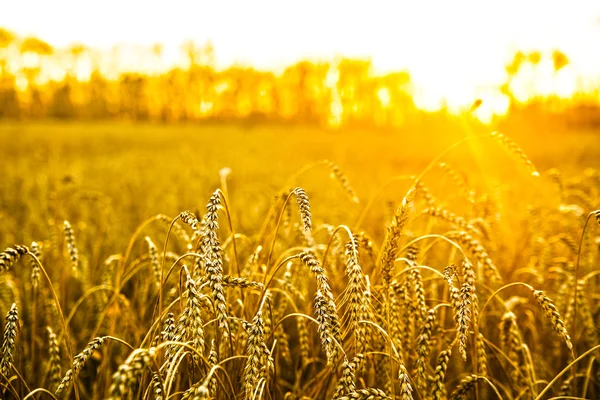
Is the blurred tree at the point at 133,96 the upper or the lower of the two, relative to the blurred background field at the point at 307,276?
upper

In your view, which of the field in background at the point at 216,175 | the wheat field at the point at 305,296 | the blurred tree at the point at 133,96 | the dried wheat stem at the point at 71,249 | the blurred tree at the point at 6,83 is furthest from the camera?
the blurred tree at the point at 133,96

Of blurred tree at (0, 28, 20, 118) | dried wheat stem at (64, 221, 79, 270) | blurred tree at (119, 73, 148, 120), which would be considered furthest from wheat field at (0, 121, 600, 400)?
blurred tree at (119, 73, 148, 120)

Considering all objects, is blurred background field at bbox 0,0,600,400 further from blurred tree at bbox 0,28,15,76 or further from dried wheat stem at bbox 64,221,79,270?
blurred tree at bbox 0,28,15,76

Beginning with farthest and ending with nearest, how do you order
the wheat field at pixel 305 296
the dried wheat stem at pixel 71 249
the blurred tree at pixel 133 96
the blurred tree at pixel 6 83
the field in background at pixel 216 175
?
1. the blurred tree at pixel 133 96
2. the blurred tree at pixel 6 83
3. the field in background at pixel 216 175
4. the dried wheat stem at pixel 71 249
5. the wheat field at pixel 305 296

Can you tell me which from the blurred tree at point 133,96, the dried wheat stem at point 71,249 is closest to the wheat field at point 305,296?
the dried wheat stem at point 71,249

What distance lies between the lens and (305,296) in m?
2.53

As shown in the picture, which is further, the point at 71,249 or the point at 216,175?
the point at 216,175

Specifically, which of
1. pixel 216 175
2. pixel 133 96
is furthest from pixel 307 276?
pixel 133 96

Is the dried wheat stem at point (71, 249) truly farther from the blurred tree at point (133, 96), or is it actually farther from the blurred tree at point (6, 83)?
the blurred tree at point (133, 96)

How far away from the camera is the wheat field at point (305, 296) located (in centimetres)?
133

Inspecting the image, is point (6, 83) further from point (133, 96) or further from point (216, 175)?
point (216, 175)

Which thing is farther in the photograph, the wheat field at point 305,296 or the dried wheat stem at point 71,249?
the dried wheat stem at point 71,249

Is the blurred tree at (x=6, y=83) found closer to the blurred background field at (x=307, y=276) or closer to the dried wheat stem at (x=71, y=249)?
the blurred background field at (x=307, y=276)

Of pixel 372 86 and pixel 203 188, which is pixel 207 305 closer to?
pixel 203 188
